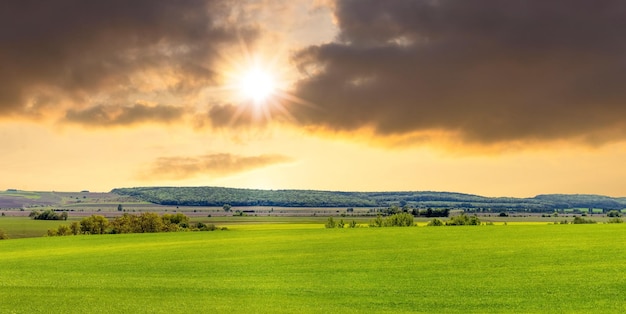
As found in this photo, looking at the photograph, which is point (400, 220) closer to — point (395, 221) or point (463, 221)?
point (395, 221)

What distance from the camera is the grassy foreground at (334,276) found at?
30562 mm

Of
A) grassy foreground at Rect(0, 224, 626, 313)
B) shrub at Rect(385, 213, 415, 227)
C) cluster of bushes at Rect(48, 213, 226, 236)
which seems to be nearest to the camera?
grassy foreground at Rect(0, 224, 626, 313)

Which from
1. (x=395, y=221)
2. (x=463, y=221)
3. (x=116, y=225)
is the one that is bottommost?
(x=116, y=225)

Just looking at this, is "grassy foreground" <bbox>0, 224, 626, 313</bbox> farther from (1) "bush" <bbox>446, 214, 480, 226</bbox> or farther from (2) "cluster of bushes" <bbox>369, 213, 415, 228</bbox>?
(2) "cluster of bushes" <bbox>369, 213, 415, 228</bbox>

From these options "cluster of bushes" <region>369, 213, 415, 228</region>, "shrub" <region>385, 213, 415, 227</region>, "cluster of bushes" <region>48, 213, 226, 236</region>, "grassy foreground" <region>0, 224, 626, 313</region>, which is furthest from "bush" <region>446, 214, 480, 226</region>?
A: "cluster of bushes" <region>48, 213, 226, 236</region>

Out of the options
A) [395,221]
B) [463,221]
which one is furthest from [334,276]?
[395,221]

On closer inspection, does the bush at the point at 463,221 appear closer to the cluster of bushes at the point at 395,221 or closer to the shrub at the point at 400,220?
the shrub at the point at 400,220

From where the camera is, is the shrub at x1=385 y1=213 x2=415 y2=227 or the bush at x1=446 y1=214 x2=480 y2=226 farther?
the shrub at x1=385 y1=213 x2=415 y2=227

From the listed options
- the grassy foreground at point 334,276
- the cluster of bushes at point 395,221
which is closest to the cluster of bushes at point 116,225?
the grassy foreground at point 334,276

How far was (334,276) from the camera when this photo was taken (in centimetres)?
4106

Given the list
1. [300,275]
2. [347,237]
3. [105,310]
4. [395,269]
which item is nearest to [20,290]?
[105,310]

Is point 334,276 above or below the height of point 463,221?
below

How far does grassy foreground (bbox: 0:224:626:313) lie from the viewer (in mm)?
30562

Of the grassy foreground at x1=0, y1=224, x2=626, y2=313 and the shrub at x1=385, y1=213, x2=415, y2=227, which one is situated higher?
the shrub at x1=385, y1=213, x2=415, y2=227
